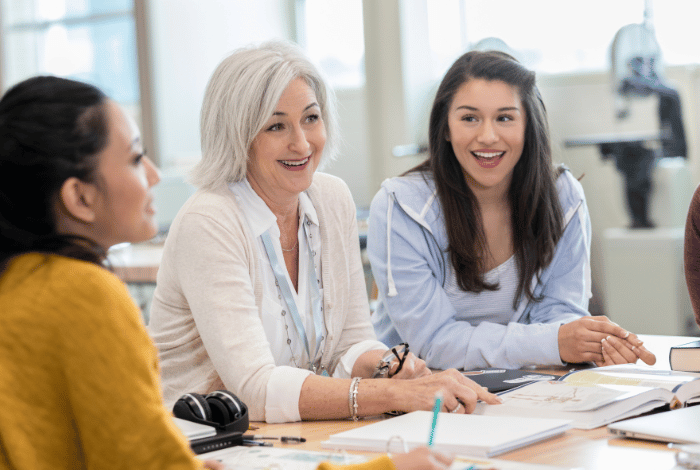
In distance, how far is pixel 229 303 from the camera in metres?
1.48

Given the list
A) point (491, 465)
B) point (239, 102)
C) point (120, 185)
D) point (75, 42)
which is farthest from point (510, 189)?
point (75, 42)

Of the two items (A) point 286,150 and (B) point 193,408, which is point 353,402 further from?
(A) point 286,150

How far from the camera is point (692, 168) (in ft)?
13.4

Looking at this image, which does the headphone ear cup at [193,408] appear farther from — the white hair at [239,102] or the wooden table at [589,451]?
the white hair at [239,102]

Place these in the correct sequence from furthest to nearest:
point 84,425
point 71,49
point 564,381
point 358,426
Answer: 1. point 71,49
2. point 564,381
3. point 358,426
4. point 84,425

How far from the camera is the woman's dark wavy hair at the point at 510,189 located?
2016 mm

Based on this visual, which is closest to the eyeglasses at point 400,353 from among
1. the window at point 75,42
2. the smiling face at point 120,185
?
the smiling face at point 120,185

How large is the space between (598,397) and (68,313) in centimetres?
87

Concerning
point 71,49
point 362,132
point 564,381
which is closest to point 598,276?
point 564,381

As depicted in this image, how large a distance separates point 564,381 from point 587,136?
3.08m

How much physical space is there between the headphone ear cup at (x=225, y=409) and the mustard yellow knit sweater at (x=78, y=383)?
0.37m

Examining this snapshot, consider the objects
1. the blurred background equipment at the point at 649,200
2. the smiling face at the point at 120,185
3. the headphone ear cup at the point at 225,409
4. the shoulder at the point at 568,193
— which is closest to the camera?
the smiling face at the point at 120,185

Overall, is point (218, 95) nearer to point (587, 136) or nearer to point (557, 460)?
point (557, 460)

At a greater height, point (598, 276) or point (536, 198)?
point (536, 198)
